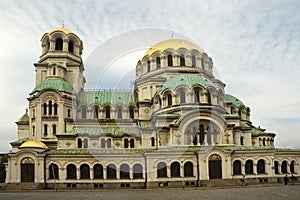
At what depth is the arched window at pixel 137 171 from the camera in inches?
1521

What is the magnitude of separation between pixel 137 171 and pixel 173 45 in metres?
22.4

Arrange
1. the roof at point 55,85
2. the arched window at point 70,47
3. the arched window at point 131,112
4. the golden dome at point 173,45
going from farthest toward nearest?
the arched window at point 70,47
the golden dome at point 173,45
the arched window at point 131,112
the roof at point 55,85

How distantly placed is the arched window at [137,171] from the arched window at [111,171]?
226 centimetres

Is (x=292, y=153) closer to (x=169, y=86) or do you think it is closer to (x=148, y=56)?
(x=169, y=86)

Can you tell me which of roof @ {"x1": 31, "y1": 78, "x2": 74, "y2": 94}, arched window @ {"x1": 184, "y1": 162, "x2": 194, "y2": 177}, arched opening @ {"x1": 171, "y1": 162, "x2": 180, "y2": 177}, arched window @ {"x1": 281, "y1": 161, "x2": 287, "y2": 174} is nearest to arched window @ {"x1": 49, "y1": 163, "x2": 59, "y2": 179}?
roof @ {"x1": 31, "y1": 78, "x2": 74, "y2": 94}

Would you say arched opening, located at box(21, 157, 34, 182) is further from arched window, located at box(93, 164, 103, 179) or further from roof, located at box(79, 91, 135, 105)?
roof, located at box(79, 91, 135, 105)

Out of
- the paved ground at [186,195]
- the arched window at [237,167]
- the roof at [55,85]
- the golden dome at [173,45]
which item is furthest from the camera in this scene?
the golden dome at [173,45]

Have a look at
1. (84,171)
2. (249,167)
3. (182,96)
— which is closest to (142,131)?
(182,96)

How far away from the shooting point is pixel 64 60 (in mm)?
52000

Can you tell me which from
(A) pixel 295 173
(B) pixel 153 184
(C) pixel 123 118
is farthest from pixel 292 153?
(C) pixel 123 118

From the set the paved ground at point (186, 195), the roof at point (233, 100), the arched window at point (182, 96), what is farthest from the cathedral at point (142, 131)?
the paved ground at point (186, 195)

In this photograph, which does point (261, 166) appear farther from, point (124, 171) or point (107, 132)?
point (107, 132)

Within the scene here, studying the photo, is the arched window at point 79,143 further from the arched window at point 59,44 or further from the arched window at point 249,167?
the arched window at point 249,167

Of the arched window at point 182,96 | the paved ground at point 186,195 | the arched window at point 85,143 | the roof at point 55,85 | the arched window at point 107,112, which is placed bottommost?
the paved ground at point 186,195
